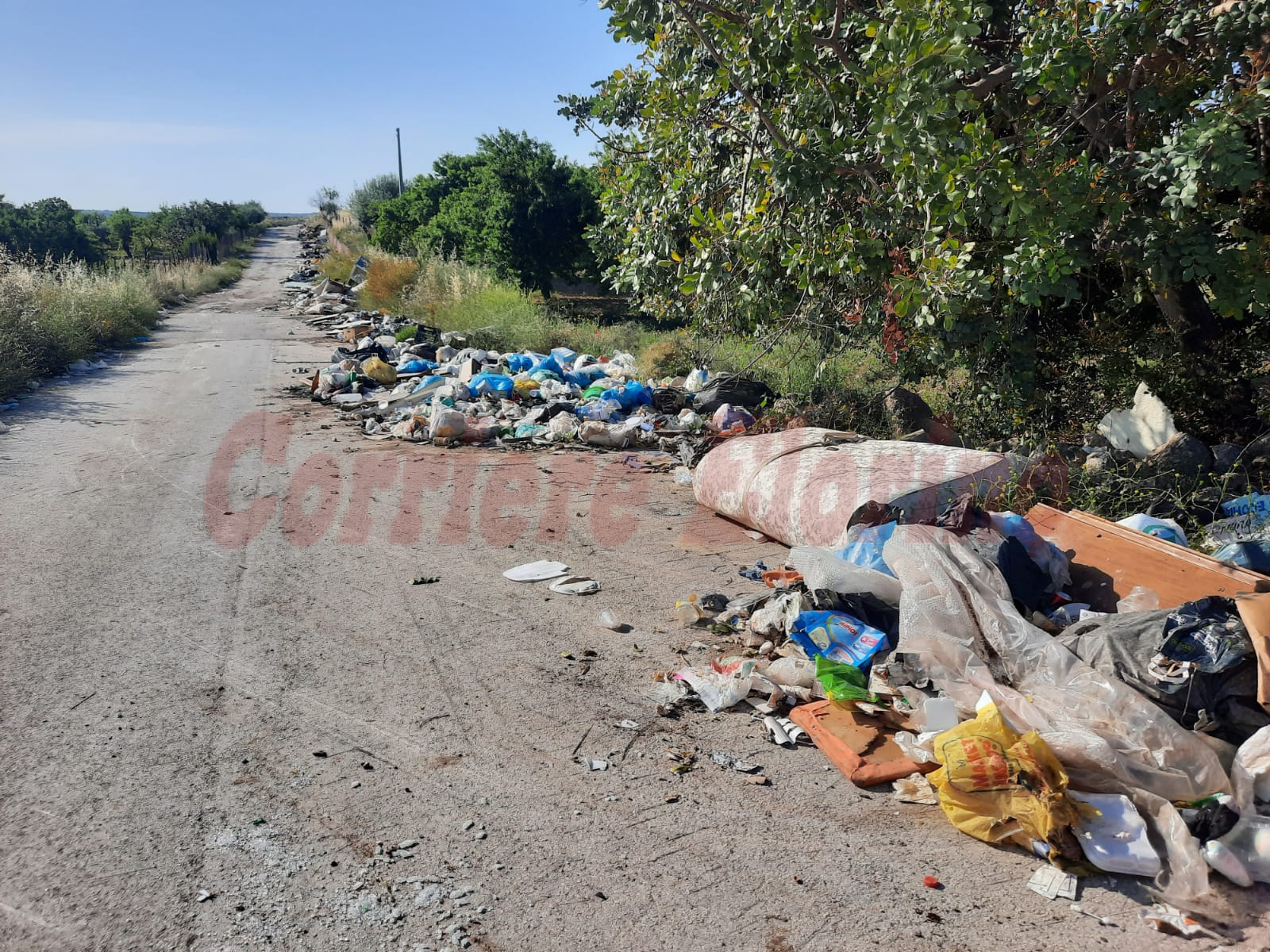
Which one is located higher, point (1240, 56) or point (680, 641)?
point (1240, 56)

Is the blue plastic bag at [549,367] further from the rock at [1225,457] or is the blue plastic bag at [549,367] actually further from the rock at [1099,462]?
the rock at [1225,457]

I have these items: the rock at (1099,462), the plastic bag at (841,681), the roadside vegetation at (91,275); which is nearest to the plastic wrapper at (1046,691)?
the plastic bag at (841,681)

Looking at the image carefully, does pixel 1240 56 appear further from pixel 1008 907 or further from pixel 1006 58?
pixel 1008 907

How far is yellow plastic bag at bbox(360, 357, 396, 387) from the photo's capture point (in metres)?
10.2

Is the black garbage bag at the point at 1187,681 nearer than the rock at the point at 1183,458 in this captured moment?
Yes

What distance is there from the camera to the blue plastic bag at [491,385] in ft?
29.8

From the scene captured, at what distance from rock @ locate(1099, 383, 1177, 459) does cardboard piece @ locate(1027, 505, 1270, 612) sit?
5.17ft

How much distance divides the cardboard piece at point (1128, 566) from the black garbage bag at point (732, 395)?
4.36 metres

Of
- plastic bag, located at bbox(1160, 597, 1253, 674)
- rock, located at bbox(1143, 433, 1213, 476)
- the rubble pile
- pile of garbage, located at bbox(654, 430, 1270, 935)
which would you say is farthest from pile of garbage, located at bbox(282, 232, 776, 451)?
plastic bag, located at bbox(1160, 597, 1253, 674)

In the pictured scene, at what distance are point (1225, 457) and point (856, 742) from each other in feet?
12.0

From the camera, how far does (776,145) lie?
570 cm

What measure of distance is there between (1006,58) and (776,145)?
1.53 metres

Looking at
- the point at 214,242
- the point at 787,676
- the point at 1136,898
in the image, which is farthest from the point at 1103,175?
the point at 214,242

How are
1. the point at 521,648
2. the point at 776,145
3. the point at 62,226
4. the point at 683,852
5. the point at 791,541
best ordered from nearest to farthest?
1. the point at 683,852
2. the point at 521,648
3. the point at 791,541
4. the point at 776,145
5. the point at 62,226
